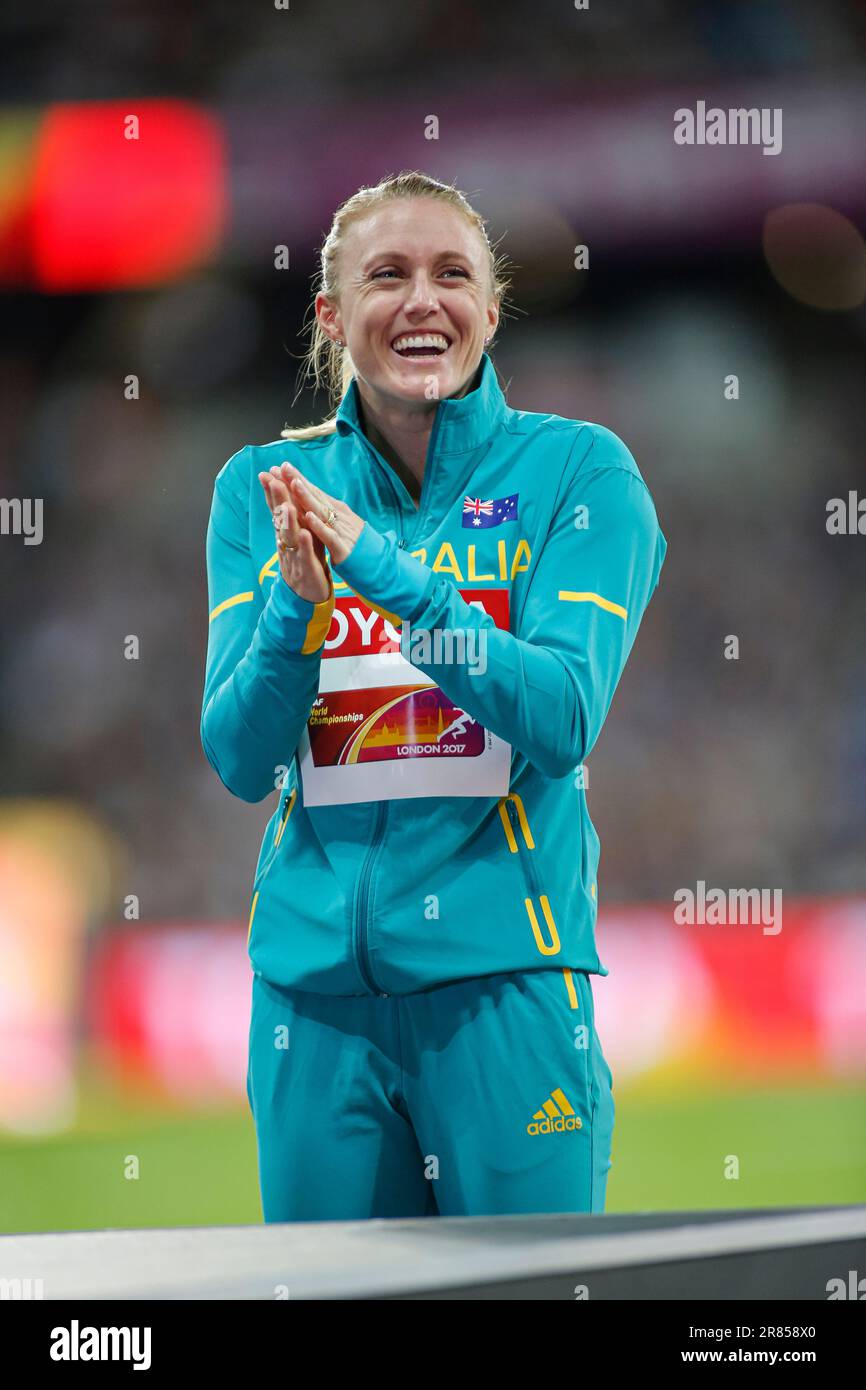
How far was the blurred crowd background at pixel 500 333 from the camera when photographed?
18.3 ft

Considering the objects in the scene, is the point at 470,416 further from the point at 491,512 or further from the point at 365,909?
the point at 365,909

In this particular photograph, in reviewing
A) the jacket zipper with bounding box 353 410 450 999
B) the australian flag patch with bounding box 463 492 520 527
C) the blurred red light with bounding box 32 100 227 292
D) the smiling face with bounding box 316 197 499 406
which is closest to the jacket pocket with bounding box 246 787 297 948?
the jacket zipper with bounding box 353 410 450 999

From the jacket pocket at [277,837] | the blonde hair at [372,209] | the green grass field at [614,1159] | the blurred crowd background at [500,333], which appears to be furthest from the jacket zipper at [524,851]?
the blurred crowd background at [500,333]

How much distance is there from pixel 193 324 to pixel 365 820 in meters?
4.62

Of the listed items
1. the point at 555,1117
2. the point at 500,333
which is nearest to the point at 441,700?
the point at 555,1117

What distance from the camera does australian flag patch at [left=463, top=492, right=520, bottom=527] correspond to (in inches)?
60.4

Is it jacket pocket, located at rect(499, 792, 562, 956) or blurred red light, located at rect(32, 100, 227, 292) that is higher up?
blurred red light, located at rect(32, 100, 227, 292)

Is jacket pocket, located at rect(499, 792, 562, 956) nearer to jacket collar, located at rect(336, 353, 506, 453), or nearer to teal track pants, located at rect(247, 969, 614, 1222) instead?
teal track pants, located at rect(247, 969, 614, 1222)

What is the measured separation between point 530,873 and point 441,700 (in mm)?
204

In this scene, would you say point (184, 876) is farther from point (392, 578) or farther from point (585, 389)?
point (392, 578)

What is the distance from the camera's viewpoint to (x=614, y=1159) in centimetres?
402

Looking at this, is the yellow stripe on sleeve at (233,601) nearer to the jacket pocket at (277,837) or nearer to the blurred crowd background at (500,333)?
the jacket pocket at (277,837)

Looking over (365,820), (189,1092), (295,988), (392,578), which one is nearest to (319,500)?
(392,578)

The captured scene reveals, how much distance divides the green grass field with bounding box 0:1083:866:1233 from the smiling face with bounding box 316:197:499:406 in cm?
252
